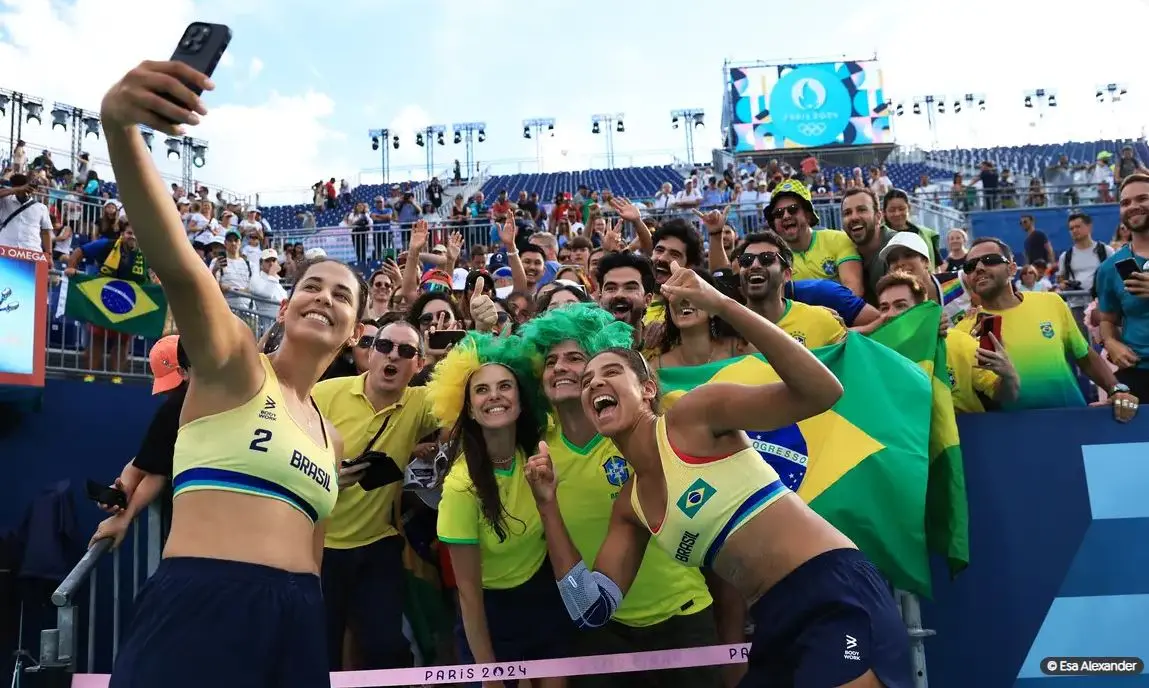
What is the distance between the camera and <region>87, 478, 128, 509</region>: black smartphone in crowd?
3.90 m

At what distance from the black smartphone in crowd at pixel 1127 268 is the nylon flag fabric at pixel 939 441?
5.95ft

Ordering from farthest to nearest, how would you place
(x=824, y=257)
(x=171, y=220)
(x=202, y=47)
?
1. (x=824, y=257)
2. (x=171, y=220)
3. (x=202, y=47)

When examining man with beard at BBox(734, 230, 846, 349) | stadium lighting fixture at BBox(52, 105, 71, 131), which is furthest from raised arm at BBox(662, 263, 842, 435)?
stadium lighting fixture at BBox(52, 105, 71, 131)

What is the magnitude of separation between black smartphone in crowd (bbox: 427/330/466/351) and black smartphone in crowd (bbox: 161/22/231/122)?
331 centimetres

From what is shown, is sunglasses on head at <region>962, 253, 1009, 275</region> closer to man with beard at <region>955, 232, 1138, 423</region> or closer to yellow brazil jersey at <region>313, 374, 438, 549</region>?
man with beard at <region>955, 232, 1138, 423</region>

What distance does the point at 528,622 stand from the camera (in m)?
3.87

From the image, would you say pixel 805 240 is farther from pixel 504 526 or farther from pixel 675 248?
pixel 504 526

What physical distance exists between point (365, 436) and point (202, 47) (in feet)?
8.95

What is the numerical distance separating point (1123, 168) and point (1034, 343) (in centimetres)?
1798

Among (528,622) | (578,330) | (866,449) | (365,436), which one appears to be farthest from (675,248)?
(528,622)

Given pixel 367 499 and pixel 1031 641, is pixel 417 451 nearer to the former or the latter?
pixel 367 499

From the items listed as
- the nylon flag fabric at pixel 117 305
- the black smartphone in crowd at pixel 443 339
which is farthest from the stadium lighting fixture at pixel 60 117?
the black smartphone in crowd at pixel 443 339

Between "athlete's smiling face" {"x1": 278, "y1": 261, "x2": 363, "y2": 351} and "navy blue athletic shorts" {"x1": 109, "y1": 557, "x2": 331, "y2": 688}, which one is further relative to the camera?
"athlete's smiling face" {"x1": 278, "y1": 261, "x2": 363, "y2": 351}

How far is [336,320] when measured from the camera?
2.84 meters
